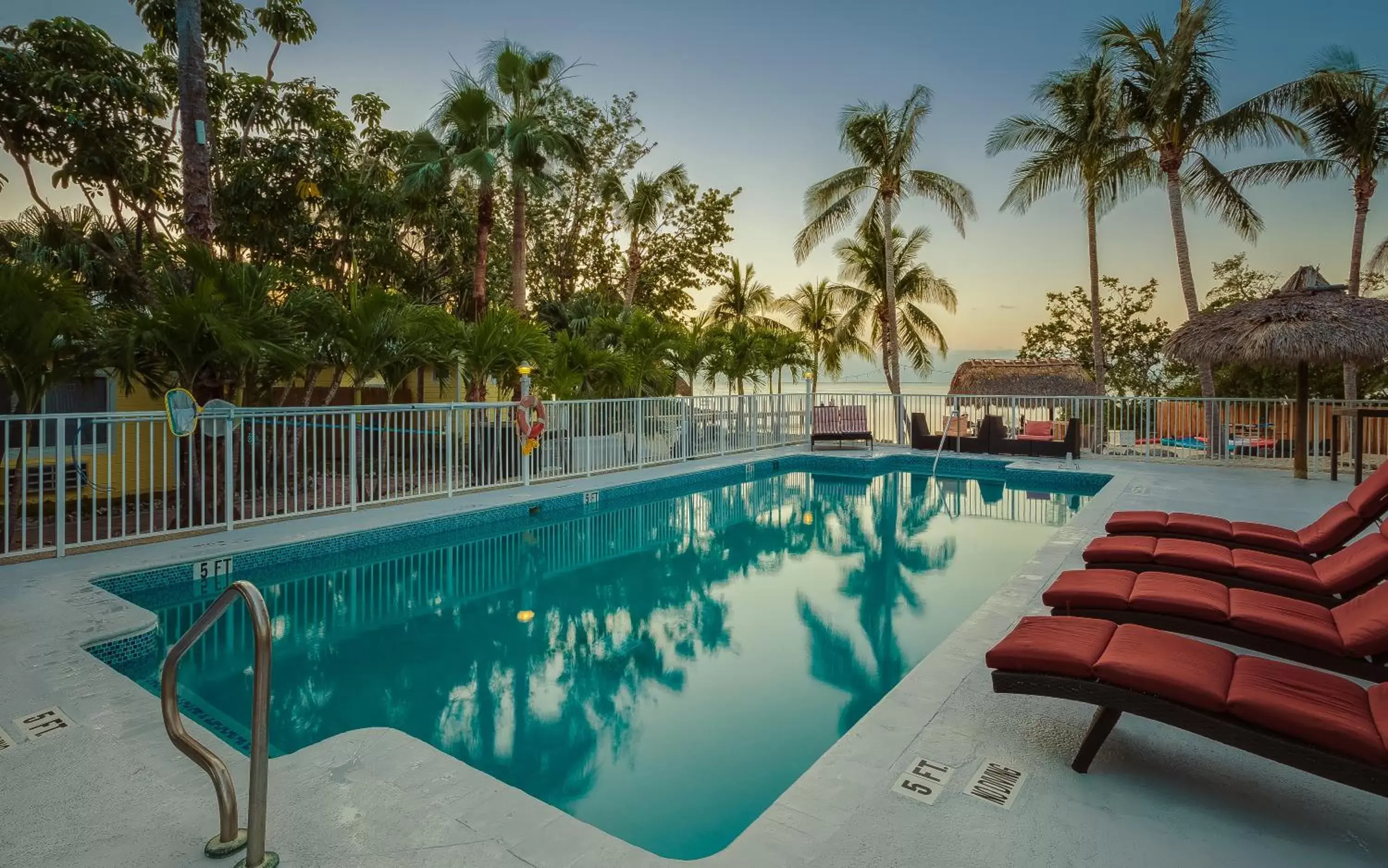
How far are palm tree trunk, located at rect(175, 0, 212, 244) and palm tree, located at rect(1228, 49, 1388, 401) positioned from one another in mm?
18277

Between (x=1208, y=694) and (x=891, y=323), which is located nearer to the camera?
(x=1208, y=694)

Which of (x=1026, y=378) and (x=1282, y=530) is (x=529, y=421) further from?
(x=1026, y=378)

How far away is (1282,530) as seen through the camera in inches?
187

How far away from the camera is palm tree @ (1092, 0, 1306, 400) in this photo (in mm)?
13742

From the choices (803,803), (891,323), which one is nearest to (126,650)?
(803,803)

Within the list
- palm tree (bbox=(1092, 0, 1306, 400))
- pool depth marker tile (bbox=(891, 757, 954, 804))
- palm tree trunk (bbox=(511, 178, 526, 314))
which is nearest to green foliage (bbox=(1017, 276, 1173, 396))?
palm tree (bbox=(1092, 0, 1306, 400))

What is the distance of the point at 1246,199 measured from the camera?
49.6 ft

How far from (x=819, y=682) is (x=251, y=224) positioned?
15.1m

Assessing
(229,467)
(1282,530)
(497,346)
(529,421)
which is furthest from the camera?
(497,346)

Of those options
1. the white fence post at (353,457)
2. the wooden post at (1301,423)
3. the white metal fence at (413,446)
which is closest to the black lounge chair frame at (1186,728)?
the white metal fence at (413,446)

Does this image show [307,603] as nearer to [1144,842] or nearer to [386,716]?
[386,716]

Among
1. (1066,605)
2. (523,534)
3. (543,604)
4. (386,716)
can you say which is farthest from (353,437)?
(1066,605)

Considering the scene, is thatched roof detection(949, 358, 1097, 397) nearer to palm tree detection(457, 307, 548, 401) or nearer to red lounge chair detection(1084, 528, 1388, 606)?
palm tree detection(457, 307, 548, 401)

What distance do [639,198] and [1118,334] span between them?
64.5 ft
